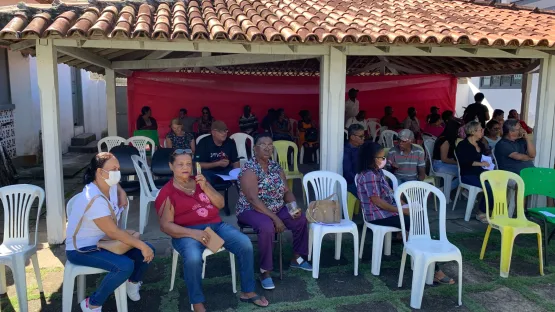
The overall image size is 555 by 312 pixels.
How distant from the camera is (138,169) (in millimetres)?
5129

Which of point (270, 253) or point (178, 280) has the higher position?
point (270, 253)

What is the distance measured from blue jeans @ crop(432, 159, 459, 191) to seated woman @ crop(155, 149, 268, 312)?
398 centimetres

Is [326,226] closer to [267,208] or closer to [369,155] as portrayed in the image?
[267,208]

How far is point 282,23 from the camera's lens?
4.93 metres

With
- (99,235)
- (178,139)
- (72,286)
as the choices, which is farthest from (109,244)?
(178,139)

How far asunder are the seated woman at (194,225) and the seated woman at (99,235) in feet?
1.00

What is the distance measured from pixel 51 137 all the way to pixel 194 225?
85.2 inches

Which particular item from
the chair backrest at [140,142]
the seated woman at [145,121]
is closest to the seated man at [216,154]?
the chair backrest at [140,142]

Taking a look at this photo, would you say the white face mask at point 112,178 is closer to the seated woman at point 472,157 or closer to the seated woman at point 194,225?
the seated woman at point 194,225

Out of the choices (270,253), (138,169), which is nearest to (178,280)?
(270,253)

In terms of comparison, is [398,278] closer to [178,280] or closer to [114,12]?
[178,280]

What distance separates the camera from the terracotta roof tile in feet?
14.1

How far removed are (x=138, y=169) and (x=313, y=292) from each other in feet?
8.45

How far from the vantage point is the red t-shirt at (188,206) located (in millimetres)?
3564
